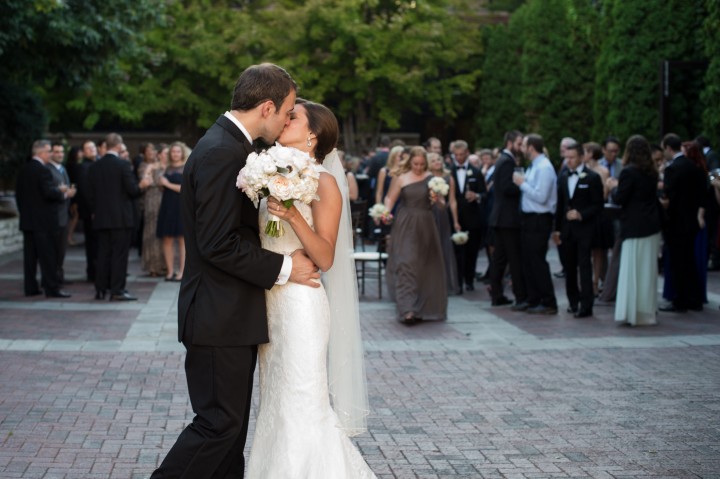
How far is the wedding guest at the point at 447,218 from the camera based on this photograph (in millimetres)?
14195

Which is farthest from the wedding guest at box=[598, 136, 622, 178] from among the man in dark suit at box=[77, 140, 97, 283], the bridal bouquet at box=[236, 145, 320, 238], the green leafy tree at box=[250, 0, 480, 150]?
the green leafy tree at box=[250, 0, 480, 150]

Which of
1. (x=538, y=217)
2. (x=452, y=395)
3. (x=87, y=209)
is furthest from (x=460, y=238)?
(x=87, y=209)

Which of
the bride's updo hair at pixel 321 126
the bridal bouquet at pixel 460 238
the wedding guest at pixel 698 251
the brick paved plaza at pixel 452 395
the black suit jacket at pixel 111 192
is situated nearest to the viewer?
the bride's updo hair at pixel 321 126

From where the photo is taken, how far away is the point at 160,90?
104 ft

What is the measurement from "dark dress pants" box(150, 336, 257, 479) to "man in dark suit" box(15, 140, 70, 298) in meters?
10.1

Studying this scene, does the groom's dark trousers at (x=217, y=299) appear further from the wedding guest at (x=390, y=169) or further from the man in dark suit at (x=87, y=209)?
the man in dark suit at (x=87, y=209)

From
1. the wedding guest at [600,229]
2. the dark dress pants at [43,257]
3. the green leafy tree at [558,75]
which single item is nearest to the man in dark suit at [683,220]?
the wedding guest at [600,229]

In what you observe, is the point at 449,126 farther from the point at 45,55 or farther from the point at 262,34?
the point at 45,55

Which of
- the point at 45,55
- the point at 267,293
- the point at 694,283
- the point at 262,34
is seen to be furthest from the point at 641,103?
the point at 267,293

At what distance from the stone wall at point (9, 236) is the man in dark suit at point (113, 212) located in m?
7.69

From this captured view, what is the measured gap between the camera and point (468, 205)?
52.9 ft

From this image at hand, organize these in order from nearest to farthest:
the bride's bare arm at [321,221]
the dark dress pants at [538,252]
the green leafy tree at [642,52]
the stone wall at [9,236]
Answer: the bride's bare arm at [321,221]
the dark dress pants at [538,252]
the green leafy tree at [642,52]
the stone wall at [9,236]

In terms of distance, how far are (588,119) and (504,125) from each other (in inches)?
203

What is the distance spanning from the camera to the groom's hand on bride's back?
496 cm
